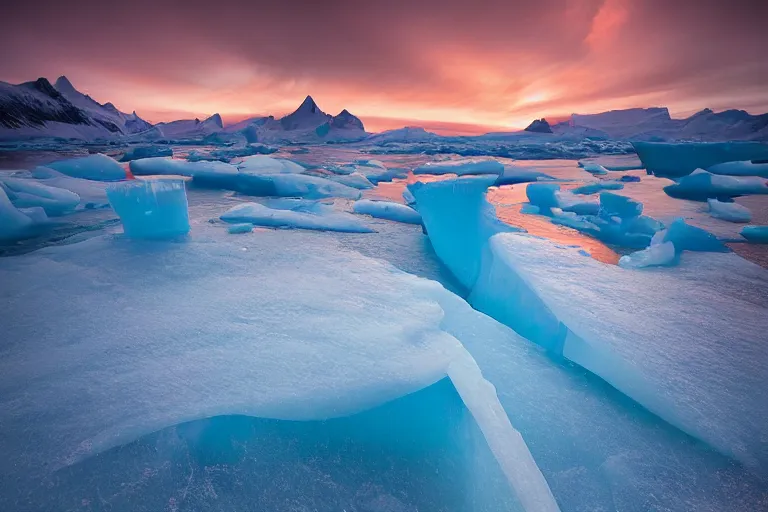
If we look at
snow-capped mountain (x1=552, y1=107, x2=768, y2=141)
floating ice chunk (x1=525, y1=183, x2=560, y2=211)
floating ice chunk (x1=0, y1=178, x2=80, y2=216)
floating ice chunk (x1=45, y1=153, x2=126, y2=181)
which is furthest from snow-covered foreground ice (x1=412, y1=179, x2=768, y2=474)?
snow-capped mountain (x1=552, y1=107, x2=768, y2=141)

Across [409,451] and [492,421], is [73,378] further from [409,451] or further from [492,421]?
[492,421]

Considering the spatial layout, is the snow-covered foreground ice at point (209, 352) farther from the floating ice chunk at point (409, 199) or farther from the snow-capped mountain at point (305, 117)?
the snow-capped mountain at point (305, 117)

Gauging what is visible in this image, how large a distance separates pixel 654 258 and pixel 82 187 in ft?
16.2

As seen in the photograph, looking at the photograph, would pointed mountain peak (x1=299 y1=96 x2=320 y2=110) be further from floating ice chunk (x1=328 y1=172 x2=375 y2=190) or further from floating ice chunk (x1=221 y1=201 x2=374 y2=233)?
floating ice chunk (x1=221 y1=201 x2=374 y2=233)

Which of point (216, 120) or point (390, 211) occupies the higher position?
point (216, 120)

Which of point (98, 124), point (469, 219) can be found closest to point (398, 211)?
point (469, 219)

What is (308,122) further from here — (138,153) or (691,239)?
(691,239)

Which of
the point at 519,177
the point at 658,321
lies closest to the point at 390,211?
the point at 658,321

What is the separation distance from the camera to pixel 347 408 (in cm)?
78

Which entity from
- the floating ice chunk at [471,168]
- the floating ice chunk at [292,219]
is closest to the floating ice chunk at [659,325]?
the floating ice chunk at [292,219]

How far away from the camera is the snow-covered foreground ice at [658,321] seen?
2.67 feet

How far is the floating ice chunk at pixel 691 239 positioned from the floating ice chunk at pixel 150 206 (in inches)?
108

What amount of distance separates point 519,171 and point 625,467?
5.48 metres

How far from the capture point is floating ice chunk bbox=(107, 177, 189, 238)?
184 cm
